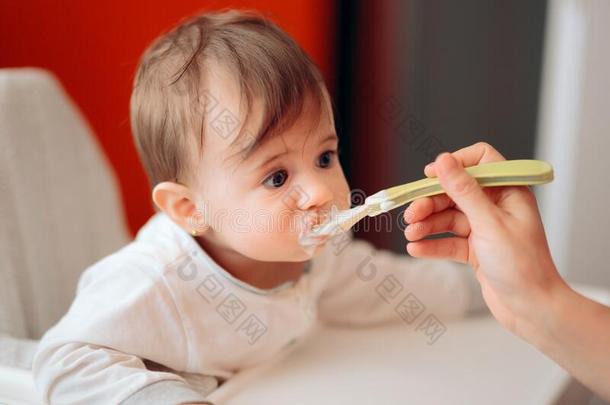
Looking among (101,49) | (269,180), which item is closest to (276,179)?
(269,180)

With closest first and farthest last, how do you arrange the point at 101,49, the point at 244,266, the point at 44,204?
the point at 244,266 < the point at 44,204 < the point at 101,49

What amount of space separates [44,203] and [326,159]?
43 centimetres

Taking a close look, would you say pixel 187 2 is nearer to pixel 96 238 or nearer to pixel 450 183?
pixel 96 238

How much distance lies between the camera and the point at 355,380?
746 mm

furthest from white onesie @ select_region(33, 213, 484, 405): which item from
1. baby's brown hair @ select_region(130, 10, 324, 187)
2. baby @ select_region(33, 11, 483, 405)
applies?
baby's brown hair @ select_region(130, 10, 324, 187)

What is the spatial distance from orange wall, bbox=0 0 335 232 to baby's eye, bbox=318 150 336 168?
44 cm

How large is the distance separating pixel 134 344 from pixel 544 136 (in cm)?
116

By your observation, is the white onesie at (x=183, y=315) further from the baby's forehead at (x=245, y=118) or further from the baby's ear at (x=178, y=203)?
the baby's forehead at (x=245, y=118)

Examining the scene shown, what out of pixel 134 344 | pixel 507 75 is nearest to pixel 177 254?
pixel 134 344

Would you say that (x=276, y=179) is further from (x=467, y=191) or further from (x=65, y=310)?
(x=65, y=310)

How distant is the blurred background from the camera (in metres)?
1.27

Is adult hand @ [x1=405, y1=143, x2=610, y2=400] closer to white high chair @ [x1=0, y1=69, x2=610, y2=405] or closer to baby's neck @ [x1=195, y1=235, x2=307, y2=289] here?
white high chair @ [x1=0, y1=69, x2=610, y2=405]

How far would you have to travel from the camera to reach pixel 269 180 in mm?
695

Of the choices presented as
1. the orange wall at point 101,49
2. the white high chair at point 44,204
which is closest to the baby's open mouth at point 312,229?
the white high chair at point 44,204
